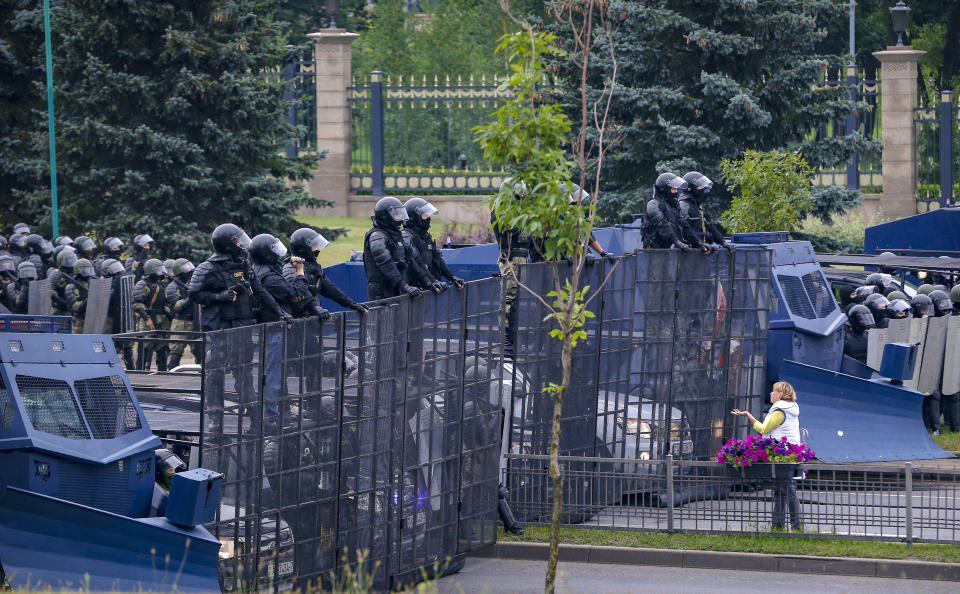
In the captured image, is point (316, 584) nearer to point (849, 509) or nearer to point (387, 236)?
point (387, 236)

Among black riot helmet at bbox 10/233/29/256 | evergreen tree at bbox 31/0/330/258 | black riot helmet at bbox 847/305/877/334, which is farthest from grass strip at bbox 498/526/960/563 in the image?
evergreen tree at bbox 31/0/330/258

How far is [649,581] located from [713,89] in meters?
15.3

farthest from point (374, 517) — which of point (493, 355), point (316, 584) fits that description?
point (493, 355)

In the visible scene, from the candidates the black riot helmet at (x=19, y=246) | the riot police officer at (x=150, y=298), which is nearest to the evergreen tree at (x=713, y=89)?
the riot police officer at (x=150, y=298)

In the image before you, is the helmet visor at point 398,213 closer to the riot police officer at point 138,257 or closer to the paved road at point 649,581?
the paved road at point 649,581

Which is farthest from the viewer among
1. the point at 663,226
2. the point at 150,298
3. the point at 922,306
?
the point at 150,298

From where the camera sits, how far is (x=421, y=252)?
14.7 metres

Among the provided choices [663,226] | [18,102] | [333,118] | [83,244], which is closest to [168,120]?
[83,244]

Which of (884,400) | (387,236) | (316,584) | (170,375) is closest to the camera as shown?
(316,584)

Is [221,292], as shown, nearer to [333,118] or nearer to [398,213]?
[398,213]

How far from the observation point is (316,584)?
38.7 ft

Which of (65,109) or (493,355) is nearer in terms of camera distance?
(493,355)

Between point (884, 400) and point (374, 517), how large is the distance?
830 cm

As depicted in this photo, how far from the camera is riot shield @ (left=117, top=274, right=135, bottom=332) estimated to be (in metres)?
20.8
